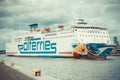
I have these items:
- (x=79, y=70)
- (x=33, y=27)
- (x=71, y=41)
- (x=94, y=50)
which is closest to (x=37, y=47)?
(x=33, y=27)

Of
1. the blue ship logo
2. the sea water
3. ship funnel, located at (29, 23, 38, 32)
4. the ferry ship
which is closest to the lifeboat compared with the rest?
the ferry ship

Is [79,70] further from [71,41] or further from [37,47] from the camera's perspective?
[37,47]

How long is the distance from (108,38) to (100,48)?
29.1 feet

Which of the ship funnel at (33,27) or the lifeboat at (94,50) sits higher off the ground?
the ship funnel at (33,27)

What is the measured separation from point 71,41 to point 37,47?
22.2 m

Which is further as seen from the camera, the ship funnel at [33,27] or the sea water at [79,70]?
the ship funnel at [33,27]

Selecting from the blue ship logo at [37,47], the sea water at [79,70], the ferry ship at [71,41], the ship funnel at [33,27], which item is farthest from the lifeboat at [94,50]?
the ship funnel at [33,27]

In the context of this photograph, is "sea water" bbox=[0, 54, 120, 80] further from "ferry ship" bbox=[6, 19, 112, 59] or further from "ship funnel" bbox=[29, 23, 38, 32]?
"ship funnel" bbox=[29, 23, 38, 32]

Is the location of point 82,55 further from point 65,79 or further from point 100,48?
point 65,79

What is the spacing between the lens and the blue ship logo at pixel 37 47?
2887 inches

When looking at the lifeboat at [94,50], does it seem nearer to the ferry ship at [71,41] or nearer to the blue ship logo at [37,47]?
the ferry ship at [71,41]

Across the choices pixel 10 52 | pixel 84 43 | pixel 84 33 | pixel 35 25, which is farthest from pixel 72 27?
pixel 10 52

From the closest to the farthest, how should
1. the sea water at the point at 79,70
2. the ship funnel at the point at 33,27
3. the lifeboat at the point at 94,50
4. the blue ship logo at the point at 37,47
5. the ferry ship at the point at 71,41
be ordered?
the sea water at the point at 79,70 < the lifeboat at the point at 94,50 < the ferry ship at the point at 71,41 < the blue ship logo at the point at 37,47 < the ship funnel at the point at 33,27

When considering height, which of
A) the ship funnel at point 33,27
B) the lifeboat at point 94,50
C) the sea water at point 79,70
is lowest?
the sea water at point 79,70
